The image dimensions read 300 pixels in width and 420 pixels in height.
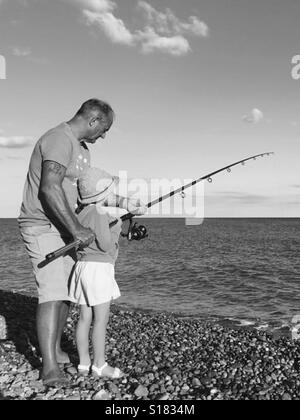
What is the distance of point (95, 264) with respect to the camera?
437cm

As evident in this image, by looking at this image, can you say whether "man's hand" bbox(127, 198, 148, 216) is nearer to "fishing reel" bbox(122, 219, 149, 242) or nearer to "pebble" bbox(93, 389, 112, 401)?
"fishing reel" bbox(122, 219, 149, 242)

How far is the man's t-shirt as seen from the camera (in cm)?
411

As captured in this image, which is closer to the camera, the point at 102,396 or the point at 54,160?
the point at 54,160

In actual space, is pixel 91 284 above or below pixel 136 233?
below

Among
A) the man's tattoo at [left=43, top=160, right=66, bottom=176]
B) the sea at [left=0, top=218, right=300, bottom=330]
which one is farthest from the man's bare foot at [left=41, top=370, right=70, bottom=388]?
the sea at [left=0, top=218, right=300, bottom=330]

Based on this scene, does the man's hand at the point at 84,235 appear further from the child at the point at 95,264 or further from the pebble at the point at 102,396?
the pebble at the point at 102,396

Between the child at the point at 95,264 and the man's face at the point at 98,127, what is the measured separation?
1.30 ft

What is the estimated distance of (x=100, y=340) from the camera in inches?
176

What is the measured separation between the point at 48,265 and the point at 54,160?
45.0 inches

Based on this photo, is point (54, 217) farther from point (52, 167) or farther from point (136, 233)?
point (136, 233)

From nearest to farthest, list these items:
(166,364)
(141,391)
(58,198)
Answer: (58,198) < (141,391) < (166,364)

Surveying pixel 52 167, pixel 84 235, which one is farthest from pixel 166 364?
pixel 52 167
